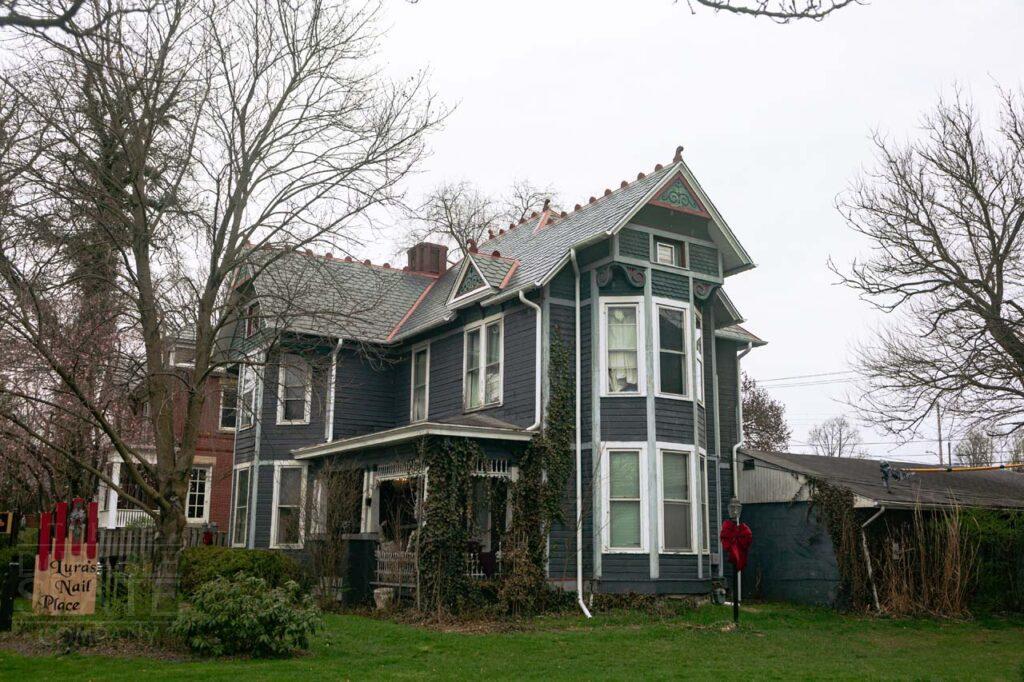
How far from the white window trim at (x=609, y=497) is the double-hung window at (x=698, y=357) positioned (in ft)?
6.13

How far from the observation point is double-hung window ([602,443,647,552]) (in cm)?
1720

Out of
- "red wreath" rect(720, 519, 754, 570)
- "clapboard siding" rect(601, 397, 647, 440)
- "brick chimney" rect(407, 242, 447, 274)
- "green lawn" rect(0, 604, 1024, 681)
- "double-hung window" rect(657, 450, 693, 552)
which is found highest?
"brick chimney" rect(407, 242, 447, 274)

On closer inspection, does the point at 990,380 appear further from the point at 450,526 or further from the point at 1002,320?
the point at 450,526

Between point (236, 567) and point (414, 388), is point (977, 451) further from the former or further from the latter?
point (236, 567)

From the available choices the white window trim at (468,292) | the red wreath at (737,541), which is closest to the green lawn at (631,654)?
the red wreath at (737,541)

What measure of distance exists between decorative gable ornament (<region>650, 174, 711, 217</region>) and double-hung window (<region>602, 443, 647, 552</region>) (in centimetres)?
482

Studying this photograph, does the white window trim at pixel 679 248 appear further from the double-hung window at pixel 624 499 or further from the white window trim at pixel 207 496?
the white window trim at pixel 207 496

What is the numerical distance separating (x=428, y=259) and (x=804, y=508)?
12.7 m

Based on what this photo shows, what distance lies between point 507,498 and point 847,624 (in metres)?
6.15

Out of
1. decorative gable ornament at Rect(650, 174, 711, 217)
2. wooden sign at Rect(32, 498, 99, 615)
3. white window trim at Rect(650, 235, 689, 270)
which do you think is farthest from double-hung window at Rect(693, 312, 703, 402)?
wooden sign at Rect(32, 498, 99, 615)

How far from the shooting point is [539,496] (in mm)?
16984

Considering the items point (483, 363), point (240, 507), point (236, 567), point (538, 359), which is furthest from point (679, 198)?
point (240, 507)

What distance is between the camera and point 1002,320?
64.0ft

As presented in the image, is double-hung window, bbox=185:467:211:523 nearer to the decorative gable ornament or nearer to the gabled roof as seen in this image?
the gabled roof
